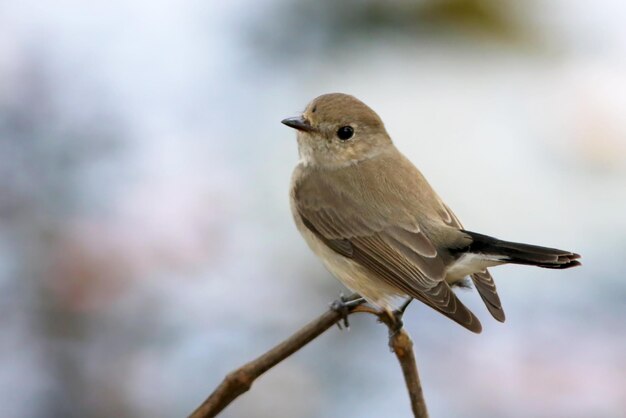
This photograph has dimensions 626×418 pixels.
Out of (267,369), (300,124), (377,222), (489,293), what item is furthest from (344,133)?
(267,369)

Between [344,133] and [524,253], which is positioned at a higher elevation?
[344,133]

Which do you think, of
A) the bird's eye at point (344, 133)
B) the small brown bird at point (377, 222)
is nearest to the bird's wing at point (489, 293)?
the small brown bird at point (377, 222)

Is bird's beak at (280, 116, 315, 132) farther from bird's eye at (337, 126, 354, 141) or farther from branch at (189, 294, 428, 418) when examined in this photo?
branch at (189, 294, 428, 418)

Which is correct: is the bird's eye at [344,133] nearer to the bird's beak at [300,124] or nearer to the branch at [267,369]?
the bird's beak at [300,124]

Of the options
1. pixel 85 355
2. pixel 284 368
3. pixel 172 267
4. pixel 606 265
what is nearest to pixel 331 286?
pixel 284 368

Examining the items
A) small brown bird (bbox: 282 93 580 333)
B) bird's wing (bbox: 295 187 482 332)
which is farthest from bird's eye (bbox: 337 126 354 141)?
bird's wing (bbox: 295 187 482 332)

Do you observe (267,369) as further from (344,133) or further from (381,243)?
(344,133)
